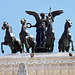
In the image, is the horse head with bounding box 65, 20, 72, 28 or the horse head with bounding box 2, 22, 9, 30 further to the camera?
the horse head with bounding box 2, 22, 9, 30

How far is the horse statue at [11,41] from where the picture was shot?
22.8 metres

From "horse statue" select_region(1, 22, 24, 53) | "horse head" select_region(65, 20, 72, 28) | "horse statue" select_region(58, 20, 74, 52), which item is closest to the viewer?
"horse statue" select_region(58, 20, 74, 52)

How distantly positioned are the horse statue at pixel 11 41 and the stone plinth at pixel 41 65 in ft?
8.77

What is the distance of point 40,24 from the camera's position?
24.2 m

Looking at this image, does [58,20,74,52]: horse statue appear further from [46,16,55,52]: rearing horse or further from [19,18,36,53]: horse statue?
[19,18,36,53]: horse statue

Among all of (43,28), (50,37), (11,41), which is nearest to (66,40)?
(50,37)

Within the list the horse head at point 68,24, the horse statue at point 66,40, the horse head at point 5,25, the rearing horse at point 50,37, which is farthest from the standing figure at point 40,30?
the horse head at point 5,25

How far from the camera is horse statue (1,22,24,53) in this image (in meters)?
22.8

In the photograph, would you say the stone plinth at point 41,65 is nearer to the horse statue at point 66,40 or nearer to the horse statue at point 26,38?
the horse statue at point 66,40

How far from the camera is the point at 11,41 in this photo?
2270 centimetres

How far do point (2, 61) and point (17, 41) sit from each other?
322cm

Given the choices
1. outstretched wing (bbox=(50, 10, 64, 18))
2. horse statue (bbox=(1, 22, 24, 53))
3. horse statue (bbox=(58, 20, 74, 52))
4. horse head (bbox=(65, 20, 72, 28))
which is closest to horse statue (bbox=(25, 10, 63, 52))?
outstretched wing (bbox=(50, 10, 64, 18))

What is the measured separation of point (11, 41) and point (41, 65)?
3.83 metres

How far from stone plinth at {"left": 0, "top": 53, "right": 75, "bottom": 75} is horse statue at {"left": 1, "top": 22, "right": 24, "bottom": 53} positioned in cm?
267
